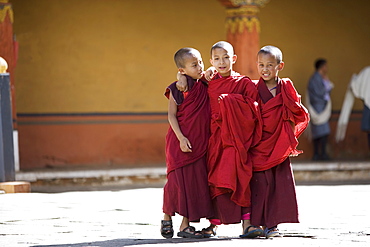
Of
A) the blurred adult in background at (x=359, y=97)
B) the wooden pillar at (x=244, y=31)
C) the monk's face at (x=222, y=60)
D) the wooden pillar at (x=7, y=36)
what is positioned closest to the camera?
the monk's face at (x=222, y=60)

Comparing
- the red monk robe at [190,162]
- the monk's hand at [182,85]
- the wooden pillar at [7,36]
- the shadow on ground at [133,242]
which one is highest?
the wooden pillar at [7,36]

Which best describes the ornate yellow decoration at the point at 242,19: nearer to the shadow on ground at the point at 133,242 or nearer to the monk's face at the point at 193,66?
the monk's face at the point at 193,66

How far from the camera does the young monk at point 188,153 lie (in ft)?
19.0

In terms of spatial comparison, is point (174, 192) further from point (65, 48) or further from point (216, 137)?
point (65, 48)

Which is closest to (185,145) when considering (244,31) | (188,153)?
(188,153)

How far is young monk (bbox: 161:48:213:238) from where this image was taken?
578 centimetres

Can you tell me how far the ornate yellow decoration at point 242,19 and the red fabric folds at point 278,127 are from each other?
590cm

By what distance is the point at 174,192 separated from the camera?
5.85 metres

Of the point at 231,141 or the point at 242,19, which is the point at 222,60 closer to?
the point at 231,141

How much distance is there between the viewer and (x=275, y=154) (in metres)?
5.71

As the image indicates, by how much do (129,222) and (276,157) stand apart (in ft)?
5.30

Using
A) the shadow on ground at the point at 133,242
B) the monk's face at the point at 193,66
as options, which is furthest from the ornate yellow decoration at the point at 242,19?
the shadow on ground at the point at 133,242

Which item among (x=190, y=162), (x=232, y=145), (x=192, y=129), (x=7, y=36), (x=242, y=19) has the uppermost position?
(x=242, y=19)

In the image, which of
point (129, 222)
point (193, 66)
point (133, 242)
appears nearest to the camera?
point (133, 242)
